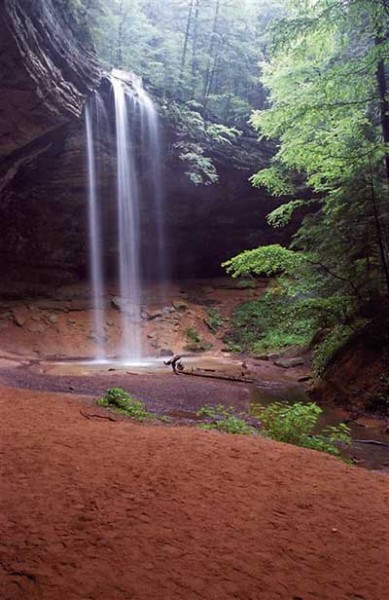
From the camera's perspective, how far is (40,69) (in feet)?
38.9

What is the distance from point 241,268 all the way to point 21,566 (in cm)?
677

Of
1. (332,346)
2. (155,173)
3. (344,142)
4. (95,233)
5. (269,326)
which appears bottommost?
(269,326)

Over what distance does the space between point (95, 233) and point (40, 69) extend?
9.45 m

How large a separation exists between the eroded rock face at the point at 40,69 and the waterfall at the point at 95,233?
0.97 metres

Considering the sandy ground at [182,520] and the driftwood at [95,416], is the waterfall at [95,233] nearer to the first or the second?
the driftwood at [95,416]

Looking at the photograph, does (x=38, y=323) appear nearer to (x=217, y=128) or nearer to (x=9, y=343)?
(x=9, y=343)

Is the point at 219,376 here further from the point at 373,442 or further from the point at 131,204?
the point at 131,204

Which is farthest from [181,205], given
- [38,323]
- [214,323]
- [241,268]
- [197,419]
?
[197,419]

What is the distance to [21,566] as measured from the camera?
1744 mm

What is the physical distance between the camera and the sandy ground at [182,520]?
177 cm

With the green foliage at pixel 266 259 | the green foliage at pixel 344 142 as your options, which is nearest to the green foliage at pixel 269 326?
the green foliage at pixel 344 142

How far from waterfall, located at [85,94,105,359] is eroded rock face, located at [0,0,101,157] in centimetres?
97

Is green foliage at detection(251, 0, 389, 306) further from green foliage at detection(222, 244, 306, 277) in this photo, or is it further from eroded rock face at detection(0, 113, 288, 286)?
eroded rock face at detection(0, 113, 288, 286)

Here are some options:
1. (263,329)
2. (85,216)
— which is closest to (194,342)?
(263,329)
